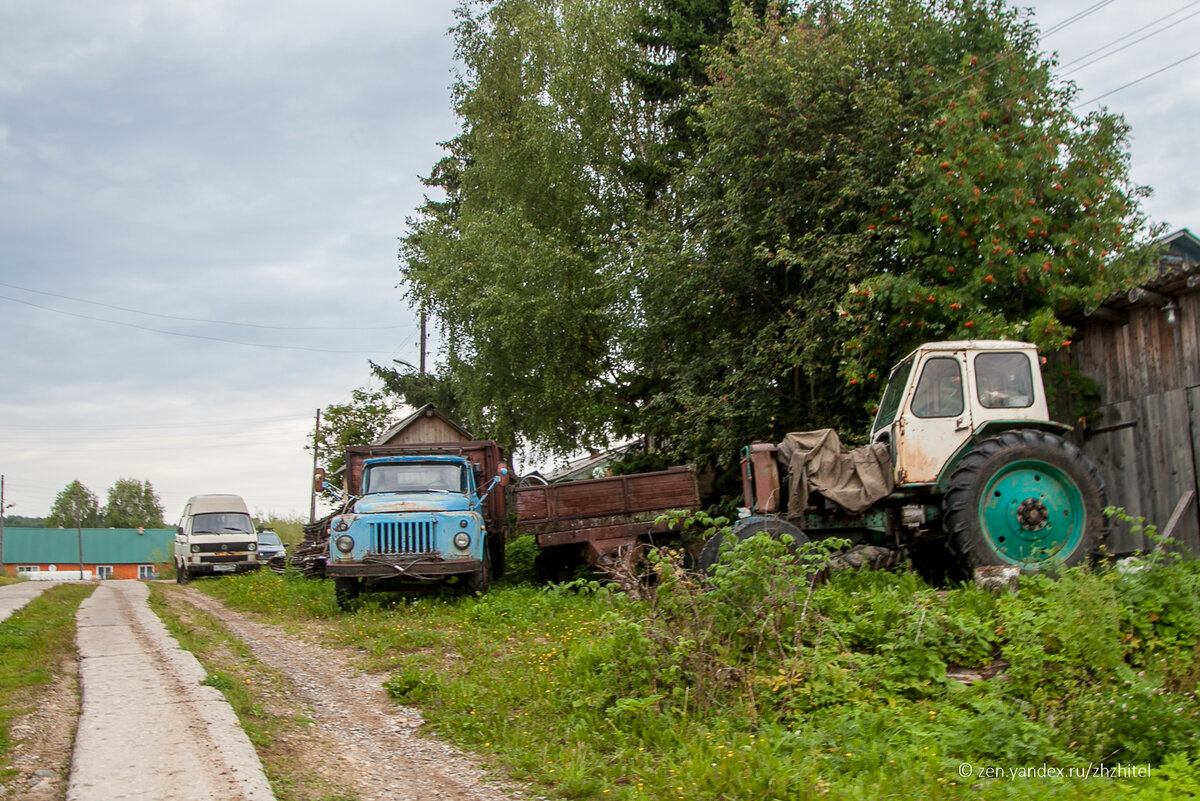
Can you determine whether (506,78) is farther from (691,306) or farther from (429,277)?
(691,306)

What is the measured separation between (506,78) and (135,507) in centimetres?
10096

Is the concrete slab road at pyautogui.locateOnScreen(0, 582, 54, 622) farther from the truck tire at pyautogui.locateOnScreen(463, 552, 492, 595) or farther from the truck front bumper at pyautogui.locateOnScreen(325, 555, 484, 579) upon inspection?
the truck tire at pyautogui.locateOnScreen(463, 552, 492, 595)

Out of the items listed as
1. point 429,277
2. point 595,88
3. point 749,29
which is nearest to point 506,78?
point 595,88

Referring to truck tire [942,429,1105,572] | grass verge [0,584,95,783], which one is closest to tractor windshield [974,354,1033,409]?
truck tire [942,429,1105,572]

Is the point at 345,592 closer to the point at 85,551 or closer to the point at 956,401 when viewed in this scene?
the point at 956,401

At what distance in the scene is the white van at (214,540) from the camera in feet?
74.4

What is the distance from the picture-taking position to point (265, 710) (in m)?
6.53

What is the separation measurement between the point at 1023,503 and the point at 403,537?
754cm

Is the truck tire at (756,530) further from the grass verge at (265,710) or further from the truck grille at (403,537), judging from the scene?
the truck grille at (403,537)

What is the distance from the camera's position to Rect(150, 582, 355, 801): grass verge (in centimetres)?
495

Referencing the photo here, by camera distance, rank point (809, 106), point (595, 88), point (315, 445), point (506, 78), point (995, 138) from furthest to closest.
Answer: point (315, 445)
point (506, 78)
point (595, 88)
point (809, 106)
point (995, 138)

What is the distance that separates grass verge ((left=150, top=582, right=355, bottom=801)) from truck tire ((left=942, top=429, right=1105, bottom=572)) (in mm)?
5843

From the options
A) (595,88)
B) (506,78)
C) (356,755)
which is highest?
(506,78)

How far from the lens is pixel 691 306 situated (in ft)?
54.5
